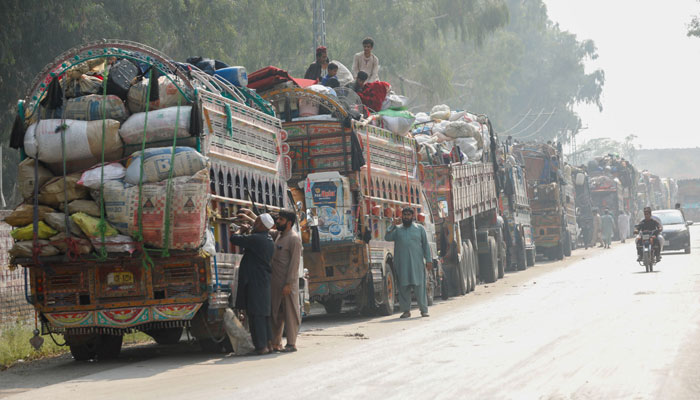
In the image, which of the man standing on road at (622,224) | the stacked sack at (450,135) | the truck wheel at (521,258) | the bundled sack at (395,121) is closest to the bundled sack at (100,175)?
the bundled sack at (395,121)

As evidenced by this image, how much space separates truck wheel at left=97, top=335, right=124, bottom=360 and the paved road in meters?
0.22

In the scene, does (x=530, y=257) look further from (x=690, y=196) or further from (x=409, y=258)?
(x=690, y=196)

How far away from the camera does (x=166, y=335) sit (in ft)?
41.3

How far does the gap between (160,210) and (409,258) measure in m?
6.87

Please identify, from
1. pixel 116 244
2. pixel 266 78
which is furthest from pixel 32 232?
pixel 266 78

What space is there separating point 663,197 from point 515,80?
75.1 feet

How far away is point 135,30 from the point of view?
106ft

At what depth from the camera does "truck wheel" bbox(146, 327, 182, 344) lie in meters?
12.5

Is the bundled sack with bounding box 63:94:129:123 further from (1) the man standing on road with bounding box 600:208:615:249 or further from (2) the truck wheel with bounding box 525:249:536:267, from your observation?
(1) the man standing on road with bounding box 600:208:615:249

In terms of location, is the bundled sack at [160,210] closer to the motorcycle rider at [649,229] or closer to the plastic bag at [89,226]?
the plastic bag at [89,226]

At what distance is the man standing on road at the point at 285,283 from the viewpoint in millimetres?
12117

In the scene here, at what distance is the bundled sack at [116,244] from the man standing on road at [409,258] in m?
6.80

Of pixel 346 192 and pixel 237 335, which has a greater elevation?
pixel 346 192

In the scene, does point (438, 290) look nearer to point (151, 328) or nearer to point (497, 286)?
point (497, 286)
